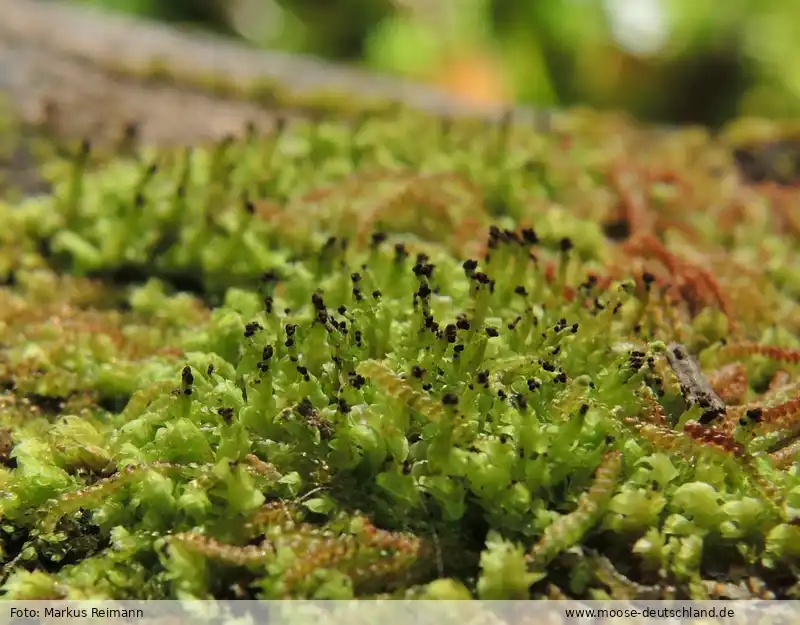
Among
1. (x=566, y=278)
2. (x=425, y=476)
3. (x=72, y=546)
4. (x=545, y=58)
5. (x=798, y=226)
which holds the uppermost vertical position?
(x=545, y=58)

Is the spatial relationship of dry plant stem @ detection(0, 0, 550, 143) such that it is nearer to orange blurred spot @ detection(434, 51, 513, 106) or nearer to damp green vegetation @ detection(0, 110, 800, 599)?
damp green vegetation @ detection(0, 110, 800, 599)

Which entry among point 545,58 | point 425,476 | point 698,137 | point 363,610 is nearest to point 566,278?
point 425,476

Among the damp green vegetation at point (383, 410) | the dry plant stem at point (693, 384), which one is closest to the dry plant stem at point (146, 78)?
the damp green vegetation at point (383, 410)

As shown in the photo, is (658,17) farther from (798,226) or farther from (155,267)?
(155,267)

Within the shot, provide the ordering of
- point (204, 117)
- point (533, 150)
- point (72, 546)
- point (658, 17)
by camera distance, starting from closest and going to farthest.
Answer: point (72, 546) → point (533, 150) → point (204, 117) → point (658, 17)

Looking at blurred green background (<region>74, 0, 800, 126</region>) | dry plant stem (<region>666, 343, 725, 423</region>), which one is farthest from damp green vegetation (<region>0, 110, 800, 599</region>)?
blurred green background (<region>74, 0, 800, 126</region>)

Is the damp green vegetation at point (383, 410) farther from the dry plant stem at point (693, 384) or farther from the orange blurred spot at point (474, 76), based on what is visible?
the orange blurred spot at point (474, 76)
